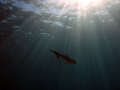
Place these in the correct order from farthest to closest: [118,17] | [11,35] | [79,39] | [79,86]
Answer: [79,86], [79,39], [11,35], [118,17]

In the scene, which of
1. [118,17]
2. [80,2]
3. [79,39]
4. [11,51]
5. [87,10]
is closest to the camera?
[80,2]

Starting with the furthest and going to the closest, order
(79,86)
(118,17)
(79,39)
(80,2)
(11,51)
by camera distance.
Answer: (79,86) → (11,51) → (79,39) → (118,17) → (80,2)

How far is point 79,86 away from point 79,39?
29.1 metres

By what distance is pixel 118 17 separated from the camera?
18.1m

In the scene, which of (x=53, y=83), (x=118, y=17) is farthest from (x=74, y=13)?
(x=53, y=83)

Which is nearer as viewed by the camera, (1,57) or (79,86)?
(1,57)

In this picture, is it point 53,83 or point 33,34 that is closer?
point 33,34

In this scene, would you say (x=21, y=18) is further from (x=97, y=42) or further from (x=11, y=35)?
(x=97, y=42)

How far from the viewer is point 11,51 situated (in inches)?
1116

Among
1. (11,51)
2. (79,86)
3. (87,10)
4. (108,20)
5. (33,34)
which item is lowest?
(79,86)

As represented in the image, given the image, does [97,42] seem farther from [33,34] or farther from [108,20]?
[33,34]

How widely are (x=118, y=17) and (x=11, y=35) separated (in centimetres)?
2387

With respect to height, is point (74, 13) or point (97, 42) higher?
point (97, 42)

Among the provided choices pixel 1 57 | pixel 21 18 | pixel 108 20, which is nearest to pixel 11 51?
pixel 1 57
